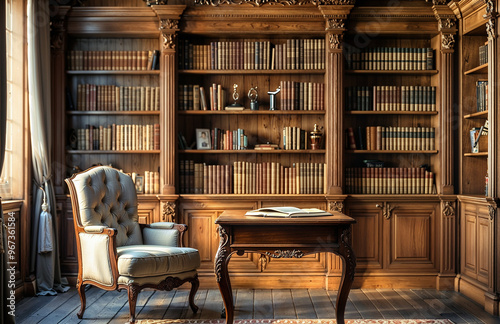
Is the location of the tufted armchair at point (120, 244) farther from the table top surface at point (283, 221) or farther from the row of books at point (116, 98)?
the row of books at point (116, 98)

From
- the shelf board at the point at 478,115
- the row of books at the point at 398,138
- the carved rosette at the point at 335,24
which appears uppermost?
the carved rosette at the point at 335,24

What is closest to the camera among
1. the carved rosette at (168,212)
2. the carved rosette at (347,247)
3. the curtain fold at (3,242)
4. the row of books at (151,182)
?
the curtain fold at (3,242)

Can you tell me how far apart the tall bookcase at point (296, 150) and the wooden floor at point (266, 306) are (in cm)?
27

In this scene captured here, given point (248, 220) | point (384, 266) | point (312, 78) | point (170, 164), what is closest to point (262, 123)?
point (312, 78)

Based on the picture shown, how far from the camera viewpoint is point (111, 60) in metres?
5.37

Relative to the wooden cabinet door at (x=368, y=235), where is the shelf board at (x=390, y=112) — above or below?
above

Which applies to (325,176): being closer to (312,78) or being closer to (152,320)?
(312,78)

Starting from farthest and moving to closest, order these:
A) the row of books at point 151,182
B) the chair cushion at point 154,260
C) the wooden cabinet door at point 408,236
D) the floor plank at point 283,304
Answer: the row of books at point 151,182, the wooden cabinet door at point 408,236, the floor plank at point 283,304, the chair cushion at point 154,260

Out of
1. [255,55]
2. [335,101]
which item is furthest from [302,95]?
[255,55]

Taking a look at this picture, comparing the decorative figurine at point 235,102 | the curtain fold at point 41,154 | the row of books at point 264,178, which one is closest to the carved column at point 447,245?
the row of books at point 264,178

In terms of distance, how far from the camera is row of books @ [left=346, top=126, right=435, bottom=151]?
5.37 m

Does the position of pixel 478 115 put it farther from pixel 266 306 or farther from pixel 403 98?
pixel 266 306

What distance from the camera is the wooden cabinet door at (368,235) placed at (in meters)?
5.26

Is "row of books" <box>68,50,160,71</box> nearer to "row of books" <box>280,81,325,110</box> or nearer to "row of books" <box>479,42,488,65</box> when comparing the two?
"row of books" <box>280,81,325,110</box>
